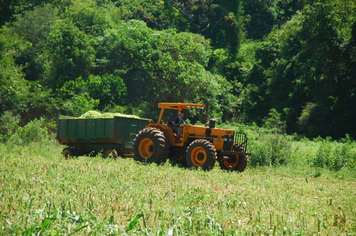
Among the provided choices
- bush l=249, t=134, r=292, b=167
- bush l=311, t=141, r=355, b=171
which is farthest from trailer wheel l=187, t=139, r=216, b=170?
bush l=311, t=141, r=355, b=171

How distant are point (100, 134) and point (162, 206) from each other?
10.7 meters

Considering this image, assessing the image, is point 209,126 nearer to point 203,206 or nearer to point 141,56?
point 203,206

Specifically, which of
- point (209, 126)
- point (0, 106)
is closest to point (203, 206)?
point (209, 126)

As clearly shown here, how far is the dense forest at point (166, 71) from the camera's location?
109ft

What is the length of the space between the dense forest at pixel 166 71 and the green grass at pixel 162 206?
17.6 m

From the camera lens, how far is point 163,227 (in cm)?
575

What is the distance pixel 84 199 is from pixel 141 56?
113 ft

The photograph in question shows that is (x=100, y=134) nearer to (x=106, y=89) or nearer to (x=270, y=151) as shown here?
(x=270, y=151)

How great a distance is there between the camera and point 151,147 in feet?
49.2

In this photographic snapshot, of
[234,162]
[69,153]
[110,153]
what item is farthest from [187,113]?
[234,162]

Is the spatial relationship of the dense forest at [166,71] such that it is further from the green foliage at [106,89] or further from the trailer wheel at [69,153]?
the trailer wheel at [69,153]

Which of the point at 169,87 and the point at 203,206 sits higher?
the point at 169,87

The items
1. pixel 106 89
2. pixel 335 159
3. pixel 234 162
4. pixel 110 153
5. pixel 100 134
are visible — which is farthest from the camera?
pixel 106 89

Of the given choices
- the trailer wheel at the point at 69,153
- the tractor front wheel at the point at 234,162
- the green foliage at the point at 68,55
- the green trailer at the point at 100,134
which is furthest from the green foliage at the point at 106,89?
the tractor front wheel at the point at 234,162
